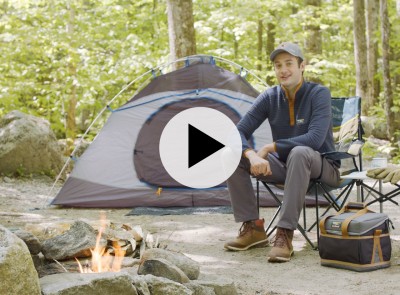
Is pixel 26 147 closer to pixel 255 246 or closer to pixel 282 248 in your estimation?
pixel 255 246

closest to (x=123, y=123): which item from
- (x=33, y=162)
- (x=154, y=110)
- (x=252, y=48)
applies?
(x=154, y=110)

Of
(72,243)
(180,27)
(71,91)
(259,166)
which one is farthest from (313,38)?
(72,243)

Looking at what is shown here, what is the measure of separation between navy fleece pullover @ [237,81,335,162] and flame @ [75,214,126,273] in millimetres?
1194

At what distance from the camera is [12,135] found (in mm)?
7984

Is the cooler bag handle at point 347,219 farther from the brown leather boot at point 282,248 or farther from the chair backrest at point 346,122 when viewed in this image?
the chair backrest at point 346,122

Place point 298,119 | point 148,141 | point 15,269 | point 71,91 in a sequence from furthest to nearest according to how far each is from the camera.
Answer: point 71,91 → point 148,141 → point 298,119 → point 15,269

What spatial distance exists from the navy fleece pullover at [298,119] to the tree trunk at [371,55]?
32.2 feet

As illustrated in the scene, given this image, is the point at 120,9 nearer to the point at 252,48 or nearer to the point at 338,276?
the point at 252,48

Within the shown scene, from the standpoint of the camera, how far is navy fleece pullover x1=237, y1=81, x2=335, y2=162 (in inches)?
149

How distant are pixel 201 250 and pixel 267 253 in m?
0.49

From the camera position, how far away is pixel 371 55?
14.6 metres

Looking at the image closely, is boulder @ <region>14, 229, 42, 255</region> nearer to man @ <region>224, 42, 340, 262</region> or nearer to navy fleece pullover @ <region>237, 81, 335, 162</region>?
man @ <region>224, 42, 340, 262</region>

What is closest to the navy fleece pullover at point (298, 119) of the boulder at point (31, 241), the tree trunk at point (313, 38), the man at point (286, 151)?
the man at point (286, 151)

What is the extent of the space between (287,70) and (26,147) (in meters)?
5.16
